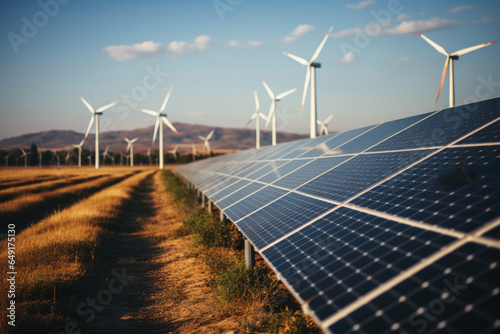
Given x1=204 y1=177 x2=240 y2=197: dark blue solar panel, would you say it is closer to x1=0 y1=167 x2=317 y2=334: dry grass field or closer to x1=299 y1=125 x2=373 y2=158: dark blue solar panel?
x1=0 y1=167 x2=317 y2=334: dry grass field

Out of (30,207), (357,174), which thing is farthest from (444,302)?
(30,207)

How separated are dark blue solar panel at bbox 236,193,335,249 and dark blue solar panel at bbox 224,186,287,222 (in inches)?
22.7

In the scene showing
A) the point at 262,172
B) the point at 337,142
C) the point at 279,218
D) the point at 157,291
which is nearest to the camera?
the point at 279,218

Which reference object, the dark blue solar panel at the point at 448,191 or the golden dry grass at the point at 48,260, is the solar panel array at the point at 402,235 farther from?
the golden dry grass at the point at 48,260

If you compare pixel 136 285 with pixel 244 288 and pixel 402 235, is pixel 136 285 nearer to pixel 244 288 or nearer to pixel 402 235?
pixel 244 288

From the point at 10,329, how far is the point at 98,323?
2.26 m

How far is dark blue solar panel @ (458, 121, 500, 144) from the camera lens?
259 inches

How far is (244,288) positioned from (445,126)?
305 inches

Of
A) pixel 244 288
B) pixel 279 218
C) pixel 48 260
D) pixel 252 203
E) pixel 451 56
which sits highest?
pixel 451 56

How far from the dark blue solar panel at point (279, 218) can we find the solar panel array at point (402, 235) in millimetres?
41

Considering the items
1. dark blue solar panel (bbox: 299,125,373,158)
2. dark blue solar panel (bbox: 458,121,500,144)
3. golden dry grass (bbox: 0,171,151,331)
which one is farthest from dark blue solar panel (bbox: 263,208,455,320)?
dark blue solar panel (bbox: 299,125,373,158)

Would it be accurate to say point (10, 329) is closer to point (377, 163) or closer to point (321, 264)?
point (321, 264)

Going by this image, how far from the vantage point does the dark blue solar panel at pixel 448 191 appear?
4.29 metres

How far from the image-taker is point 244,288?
9352 millimetres
